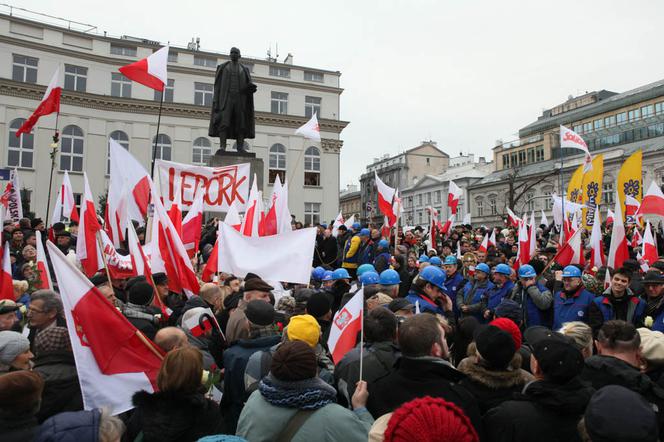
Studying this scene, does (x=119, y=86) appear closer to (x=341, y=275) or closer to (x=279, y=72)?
(x=279, y=72)

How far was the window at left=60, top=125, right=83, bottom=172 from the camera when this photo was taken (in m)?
34.8

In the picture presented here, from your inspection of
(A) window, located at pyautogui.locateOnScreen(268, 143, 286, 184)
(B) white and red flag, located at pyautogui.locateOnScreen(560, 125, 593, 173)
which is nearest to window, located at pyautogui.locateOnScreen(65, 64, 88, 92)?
(A) window, located at pyautogui.locateOnScreen(268, 143, 286, 184)

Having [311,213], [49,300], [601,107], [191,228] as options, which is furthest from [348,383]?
[601,107]

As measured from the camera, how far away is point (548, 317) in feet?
22.5

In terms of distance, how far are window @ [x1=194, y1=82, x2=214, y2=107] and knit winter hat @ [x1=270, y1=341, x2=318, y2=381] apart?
127ft

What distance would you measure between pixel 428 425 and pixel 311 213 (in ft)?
128

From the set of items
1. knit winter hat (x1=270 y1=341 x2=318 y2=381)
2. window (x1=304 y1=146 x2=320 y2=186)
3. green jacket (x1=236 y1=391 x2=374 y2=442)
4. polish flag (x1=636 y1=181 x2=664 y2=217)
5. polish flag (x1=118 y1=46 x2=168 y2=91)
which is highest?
window (x1=304 y1=146 x2=320 y2=186)

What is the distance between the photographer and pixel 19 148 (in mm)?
33312

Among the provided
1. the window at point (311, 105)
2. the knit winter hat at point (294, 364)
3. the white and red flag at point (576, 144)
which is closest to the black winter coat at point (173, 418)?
the knit winter hat at point (294, 364)

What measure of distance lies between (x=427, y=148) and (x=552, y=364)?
89386mm

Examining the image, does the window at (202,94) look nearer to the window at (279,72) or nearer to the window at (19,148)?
the window at (279,72)

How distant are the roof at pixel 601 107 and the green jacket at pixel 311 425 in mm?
67314

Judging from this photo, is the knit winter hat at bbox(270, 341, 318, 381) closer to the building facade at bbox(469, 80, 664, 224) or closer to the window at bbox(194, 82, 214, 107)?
the window at bbox(194, 82, 214, 107)

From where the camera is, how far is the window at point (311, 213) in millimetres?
40844
